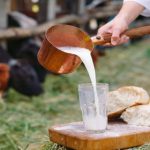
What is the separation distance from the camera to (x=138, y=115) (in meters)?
3.69

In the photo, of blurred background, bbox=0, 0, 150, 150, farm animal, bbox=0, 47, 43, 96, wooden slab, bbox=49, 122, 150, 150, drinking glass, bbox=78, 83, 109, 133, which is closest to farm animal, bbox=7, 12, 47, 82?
blurred background, bbox=0, 0, 150, 150

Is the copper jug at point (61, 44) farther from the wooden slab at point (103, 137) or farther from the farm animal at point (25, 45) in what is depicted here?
the farm animal at point (25, 45)

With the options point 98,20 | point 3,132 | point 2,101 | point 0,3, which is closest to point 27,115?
point 2,101

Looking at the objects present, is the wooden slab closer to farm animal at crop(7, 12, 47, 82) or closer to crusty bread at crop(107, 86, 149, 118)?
crusty bread at crop(107, 86, 149, 118)

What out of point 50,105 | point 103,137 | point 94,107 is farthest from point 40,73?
point 103,137

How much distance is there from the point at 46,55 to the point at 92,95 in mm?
427

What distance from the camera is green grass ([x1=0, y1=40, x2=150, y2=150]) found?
5.35 meters

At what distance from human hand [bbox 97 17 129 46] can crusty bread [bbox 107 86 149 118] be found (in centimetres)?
35

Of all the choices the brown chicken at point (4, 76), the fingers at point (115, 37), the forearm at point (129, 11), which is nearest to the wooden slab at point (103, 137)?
the fingers at point (115, 37)

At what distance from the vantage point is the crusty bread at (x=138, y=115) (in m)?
3.65

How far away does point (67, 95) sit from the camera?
26.3 feet

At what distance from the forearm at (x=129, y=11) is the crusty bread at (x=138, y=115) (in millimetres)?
615

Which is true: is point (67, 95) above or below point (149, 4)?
below

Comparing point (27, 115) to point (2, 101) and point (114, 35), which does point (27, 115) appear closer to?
point (2, 101)
